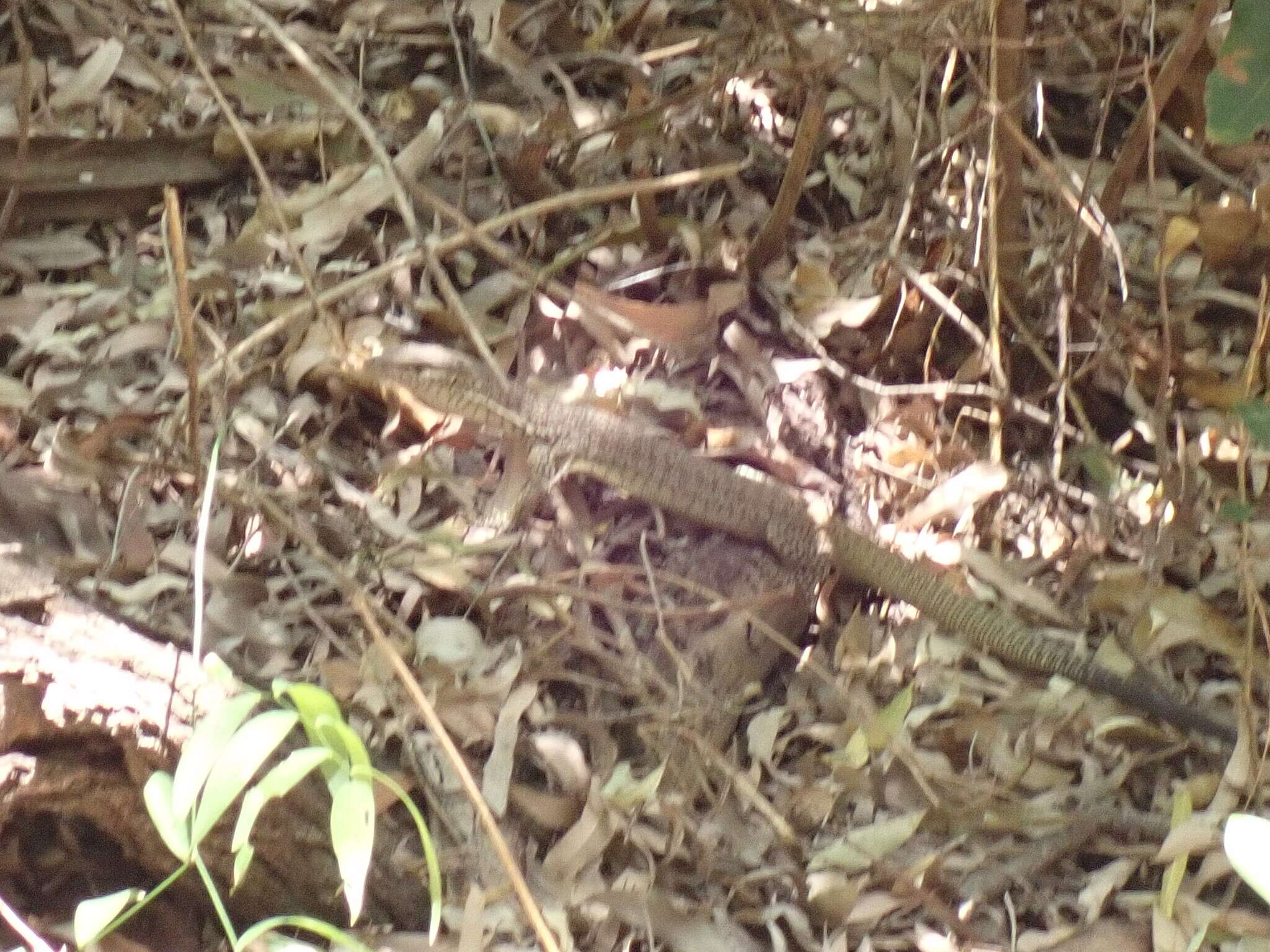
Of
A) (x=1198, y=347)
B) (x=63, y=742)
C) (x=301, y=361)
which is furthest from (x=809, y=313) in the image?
(x=63, y=742)

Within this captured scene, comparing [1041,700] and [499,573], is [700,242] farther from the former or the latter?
[1041,700]

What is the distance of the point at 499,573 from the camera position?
10.3 feet

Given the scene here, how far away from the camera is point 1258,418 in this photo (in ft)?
8.66

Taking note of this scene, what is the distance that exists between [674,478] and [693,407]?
352 mm

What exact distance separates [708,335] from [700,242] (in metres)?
0.34

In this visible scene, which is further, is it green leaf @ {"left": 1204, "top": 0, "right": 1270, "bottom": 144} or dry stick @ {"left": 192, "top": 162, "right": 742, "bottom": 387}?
dry stick @ {"left": 192, "top": 162, "right": 742, "bottom": 387}

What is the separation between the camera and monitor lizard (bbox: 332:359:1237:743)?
10.9 feet

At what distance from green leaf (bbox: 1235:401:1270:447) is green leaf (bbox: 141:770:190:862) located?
234 cm

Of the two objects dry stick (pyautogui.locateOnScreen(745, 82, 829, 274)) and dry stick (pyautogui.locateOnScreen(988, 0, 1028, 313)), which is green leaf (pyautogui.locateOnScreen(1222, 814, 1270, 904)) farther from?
dry stick (pyautogui.locateOnScreen(745, 82, 829, 274))

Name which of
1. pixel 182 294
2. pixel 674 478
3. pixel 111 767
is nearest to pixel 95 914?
pixel 111 767

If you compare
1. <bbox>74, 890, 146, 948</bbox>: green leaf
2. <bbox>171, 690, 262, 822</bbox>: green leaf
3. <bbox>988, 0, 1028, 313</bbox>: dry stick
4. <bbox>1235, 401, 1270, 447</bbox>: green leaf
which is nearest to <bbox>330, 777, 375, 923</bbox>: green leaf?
<bbox>171, 690, 262, 822</bbox>: green leaf

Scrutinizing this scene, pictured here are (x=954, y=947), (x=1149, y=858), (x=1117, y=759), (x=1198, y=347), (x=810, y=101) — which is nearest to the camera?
(x=954, y=947)

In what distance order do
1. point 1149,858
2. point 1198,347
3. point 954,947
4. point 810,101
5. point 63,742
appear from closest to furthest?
point 63,742
point 954,947
point 1149,858
point 810,101
point 1198,347

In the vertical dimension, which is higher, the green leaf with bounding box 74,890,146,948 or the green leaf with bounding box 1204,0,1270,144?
the green leaf with bounding box 1204,0,1270,144
